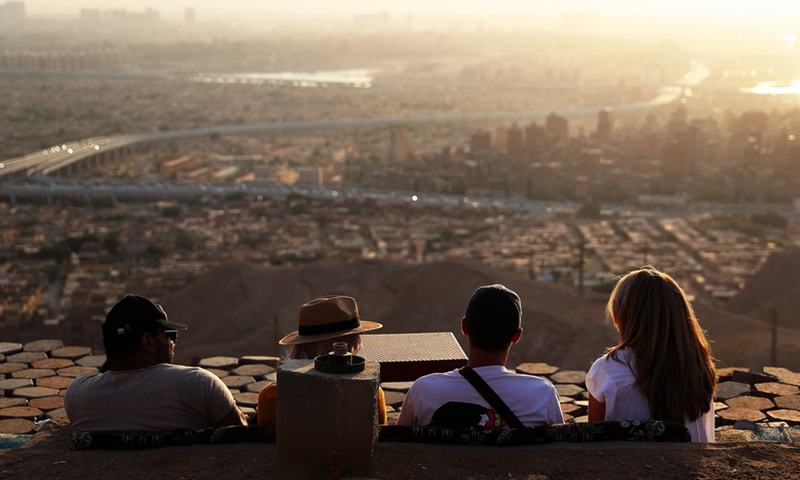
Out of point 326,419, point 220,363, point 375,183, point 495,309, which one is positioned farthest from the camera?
point 375,183

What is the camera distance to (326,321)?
3344 mm

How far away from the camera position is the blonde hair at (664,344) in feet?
10.2

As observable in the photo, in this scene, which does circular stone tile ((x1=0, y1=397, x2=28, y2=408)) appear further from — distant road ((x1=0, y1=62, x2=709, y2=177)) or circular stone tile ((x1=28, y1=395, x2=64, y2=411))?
distant road ((x1=0, y1=62, x2=709, y2=177))

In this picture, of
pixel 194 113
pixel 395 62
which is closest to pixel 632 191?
pixel 194 113

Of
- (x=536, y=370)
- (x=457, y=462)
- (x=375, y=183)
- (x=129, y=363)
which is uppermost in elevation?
(x=129, y=363)

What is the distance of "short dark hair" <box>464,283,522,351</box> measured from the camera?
2.95 meters

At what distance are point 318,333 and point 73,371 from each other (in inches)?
102

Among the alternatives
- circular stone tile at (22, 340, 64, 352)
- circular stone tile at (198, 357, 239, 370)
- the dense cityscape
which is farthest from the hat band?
the dense cityscape

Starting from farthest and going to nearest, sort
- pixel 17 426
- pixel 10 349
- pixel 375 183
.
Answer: pixel 375 183 → pixel 10 349 → pixel 17 426

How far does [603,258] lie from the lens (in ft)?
68.6

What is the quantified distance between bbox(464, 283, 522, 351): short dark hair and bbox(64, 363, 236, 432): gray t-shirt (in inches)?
31.4

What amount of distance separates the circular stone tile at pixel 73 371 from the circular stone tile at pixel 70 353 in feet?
0.76

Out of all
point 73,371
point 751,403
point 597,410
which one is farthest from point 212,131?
point 597,410

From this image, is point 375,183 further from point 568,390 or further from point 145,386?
point 145,386
